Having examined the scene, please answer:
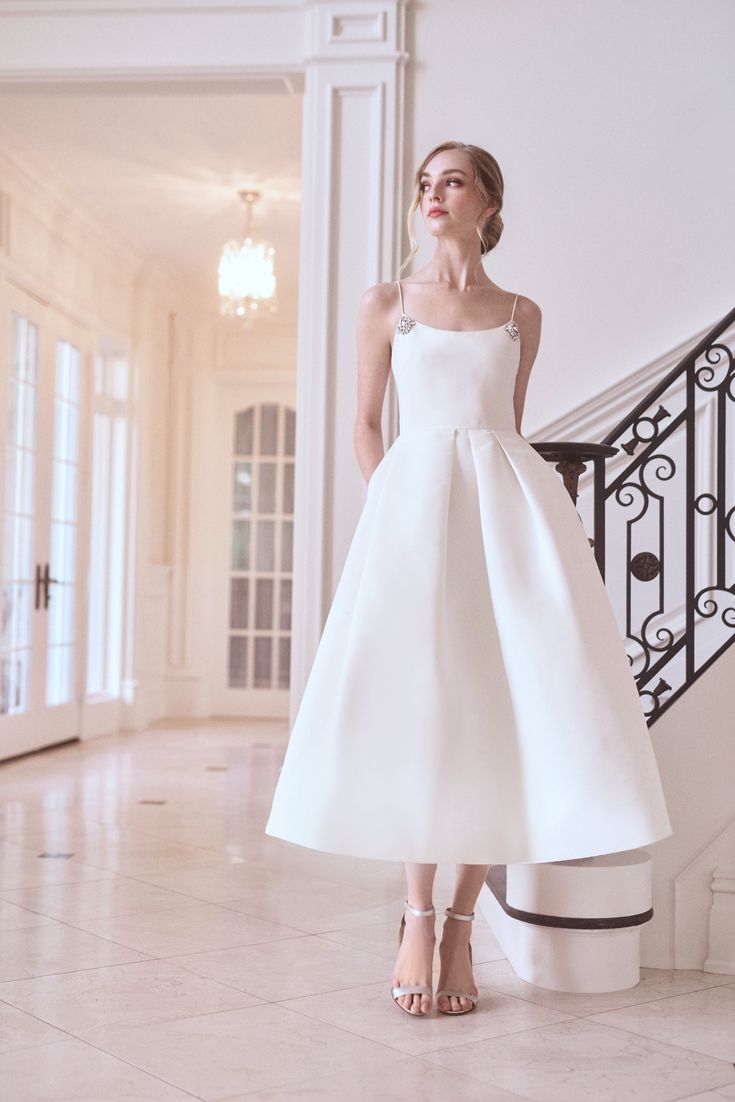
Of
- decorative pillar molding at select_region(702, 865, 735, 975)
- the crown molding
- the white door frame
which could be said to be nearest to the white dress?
decorative pillar molding at select_region(702, 865, 735, 975)

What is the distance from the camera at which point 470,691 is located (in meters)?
2.18

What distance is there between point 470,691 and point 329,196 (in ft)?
8.88

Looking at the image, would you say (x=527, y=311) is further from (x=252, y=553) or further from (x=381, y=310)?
(x=252, y=553)

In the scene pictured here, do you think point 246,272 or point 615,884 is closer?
point 615,884

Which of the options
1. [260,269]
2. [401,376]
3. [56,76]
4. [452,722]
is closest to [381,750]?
[452,722]

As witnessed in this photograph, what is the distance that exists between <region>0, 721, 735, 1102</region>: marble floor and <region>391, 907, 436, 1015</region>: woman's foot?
0.13 ft

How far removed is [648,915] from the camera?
2531 mm

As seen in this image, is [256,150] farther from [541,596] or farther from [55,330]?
[541,596]

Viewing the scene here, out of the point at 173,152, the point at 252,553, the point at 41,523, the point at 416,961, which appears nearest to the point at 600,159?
the point at 173,152

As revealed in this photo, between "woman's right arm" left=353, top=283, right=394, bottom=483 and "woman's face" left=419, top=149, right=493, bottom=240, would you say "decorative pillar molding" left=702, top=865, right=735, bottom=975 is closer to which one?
"woman's right arm" left=353, top=283, right=394, bottom=483

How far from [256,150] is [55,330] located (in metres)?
1.74

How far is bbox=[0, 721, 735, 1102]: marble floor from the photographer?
6.37ft

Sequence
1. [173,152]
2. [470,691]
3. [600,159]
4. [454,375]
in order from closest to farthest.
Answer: [470,691], [454,375], [600,159], [173,152]

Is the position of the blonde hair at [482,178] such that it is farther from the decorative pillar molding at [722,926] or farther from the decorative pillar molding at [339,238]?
the decorative pillar molding at [339,238]
